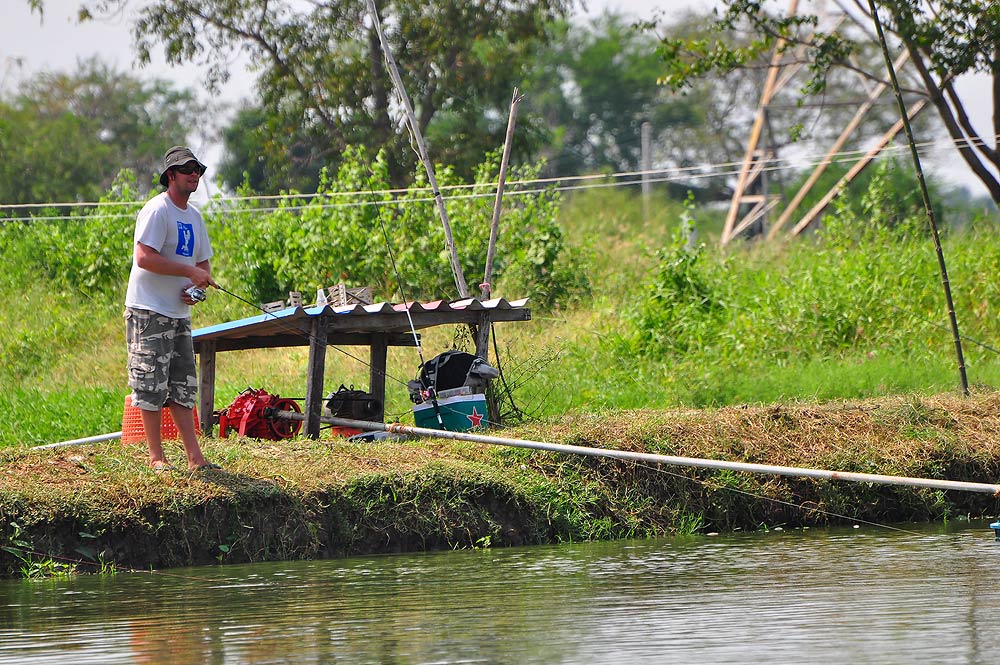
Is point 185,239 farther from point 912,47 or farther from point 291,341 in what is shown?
point 912,47

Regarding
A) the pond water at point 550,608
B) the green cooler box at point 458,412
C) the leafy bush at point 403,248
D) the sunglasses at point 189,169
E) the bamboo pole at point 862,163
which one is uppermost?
the bamboo pole at point 862,163

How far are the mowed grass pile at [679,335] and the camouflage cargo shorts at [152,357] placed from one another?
131 inches

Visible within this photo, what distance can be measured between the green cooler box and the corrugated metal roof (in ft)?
1.68

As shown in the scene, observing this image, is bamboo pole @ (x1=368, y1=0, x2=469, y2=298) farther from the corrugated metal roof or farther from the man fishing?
the man fishing

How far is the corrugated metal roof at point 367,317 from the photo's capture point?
858 centimetres

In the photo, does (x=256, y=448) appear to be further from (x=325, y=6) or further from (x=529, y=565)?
(x=325, y=6)

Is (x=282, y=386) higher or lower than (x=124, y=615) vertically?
higher

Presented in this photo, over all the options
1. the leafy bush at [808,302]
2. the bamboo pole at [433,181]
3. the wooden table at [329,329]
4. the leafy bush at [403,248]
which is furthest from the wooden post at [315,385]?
the leafy bush at [403,248]

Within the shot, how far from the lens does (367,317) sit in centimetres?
885

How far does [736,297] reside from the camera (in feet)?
53.2

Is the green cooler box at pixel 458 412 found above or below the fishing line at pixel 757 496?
above

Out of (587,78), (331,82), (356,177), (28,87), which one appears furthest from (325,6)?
(587,78)

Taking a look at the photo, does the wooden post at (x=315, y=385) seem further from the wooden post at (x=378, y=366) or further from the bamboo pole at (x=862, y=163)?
the bamboo pole at (x=862, y=163)

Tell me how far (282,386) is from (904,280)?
6.93 meters
